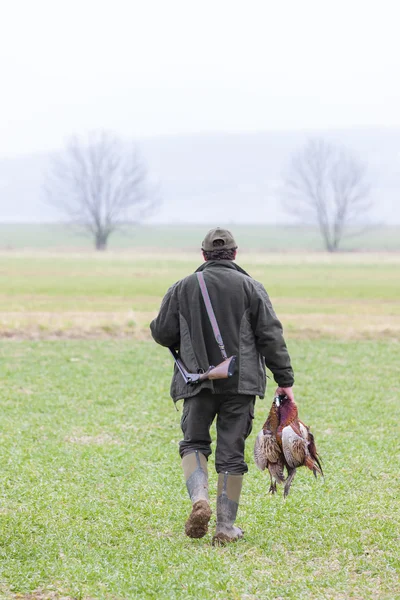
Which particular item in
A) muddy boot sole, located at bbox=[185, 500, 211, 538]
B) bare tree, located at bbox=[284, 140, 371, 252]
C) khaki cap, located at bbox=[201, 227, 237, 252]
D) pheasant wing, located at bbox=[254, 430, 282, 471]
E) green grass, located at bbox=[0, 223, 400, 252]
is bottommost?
green grass, located at bbox=[0, 223, 400, 252]

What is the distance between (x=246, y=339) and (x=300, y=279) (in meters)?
40.3

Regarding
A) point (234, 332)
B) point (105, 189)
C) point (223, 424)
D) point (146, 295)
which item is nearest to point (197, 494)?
point (223, 424)

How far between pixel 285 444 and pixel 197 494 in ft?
2.37

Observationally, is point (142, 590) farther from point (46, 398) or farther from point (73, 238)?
point (73, 238)

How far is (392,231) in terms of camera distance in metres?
158

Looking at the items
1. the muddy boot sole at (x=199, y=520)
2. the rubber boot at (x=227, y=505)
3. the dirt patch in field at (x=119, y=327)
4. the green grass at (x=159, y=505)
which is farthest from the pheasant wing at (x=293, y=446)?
the dirt patch in field at (x=119, y=327)

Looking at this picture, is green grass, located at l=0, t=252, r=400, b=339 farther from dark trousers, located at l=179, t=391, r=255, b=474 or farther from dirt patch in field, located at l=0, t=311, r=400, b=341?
dark trousers, located at l=179, t=391, r=255, b=474

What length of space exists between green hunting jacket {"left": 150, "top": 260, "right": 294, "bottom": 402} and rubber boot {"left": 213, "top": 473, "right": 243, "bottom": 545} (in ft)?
2.14

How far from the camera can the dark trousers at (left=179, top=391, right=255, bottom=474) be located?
6.42 metres

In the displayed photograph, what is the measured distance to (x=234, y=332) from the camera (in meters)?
6.36

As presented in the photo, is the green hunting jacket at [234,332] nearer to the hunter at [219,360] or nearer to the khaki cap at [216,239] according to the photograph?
the hunter at [219,360]

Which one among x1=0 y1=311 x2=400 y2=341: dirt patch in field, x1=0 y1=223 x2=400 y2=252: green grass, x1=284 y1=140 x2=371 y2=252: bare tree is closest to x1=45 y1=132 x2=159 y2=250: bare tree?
x1=0 y1=223 x2=400 y2=252: green grass

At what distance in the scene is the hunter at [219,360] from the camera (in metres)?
6.35

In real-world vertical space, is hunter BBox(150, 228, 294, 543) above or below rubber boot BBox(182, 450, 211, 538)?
above
